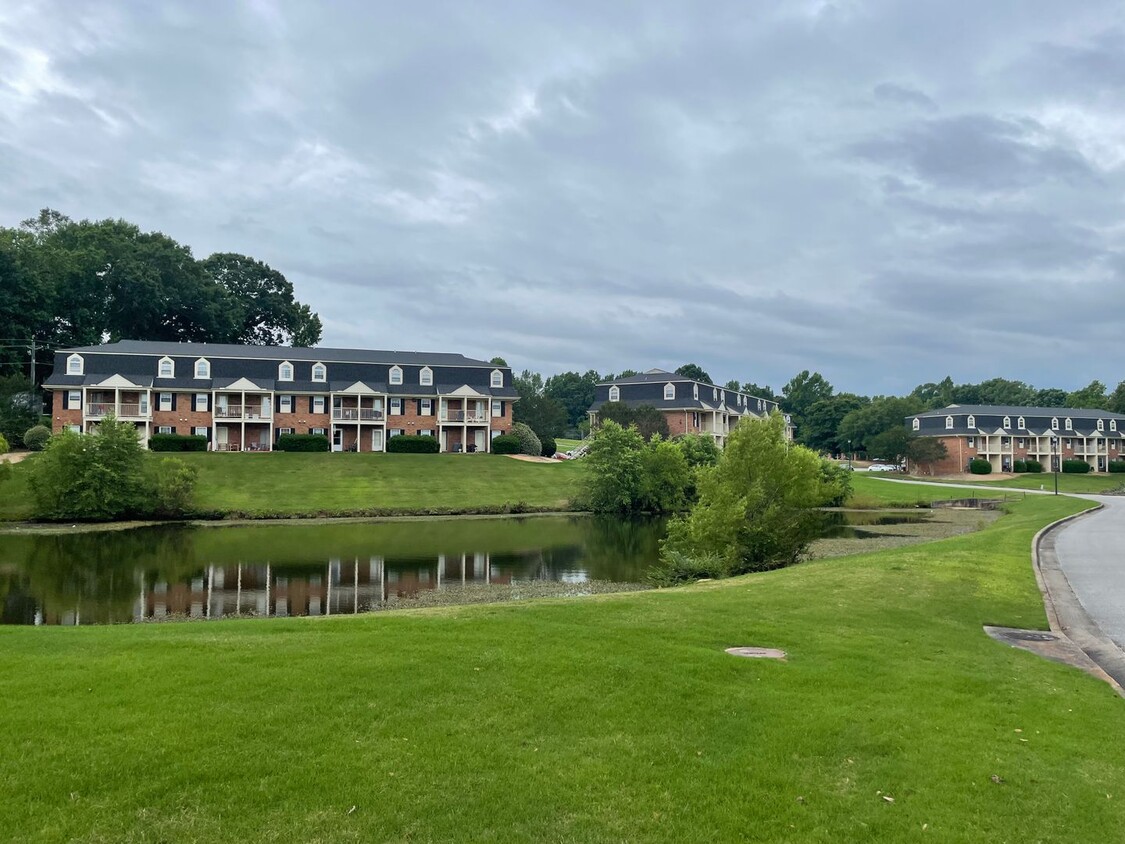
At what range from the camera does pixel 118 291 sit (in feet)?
276

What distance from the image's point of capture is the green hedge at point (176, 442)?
5988 cm

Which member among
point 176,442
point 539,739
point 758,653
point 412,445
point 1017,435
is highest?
point 1017,435

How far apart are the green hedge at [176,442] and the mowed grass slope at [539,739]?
53.5 meters

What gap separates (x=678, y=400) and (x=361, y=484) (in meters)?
41.1

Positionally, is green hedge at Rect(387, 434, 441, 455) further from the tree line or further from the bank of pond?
the tree line

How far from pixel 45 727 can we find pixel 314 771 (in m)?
2.48

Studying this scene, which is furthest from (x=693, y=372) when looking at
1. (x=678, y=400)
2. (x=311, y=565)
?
(x=311, y=565)

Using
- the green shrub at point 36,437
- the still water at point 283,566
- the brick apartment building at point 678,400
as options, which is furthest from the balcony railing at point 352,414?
the still water at point 283,566

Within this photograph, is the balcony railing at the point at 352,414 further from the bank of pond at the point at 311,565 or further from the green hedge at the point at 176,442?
the bank of pond at the point at 311,565

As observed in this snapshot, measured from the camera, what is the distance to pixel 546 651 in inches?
375

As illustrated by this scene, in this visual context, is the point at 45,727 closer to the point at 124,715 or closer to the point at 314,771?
the point at 124,715

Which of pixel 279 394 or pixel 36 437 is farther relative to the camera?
pixel 279 394

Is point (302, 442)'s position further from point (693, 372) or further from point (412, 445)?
point (693, 372)

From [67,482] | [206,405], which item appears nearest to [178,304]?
[206,405]
